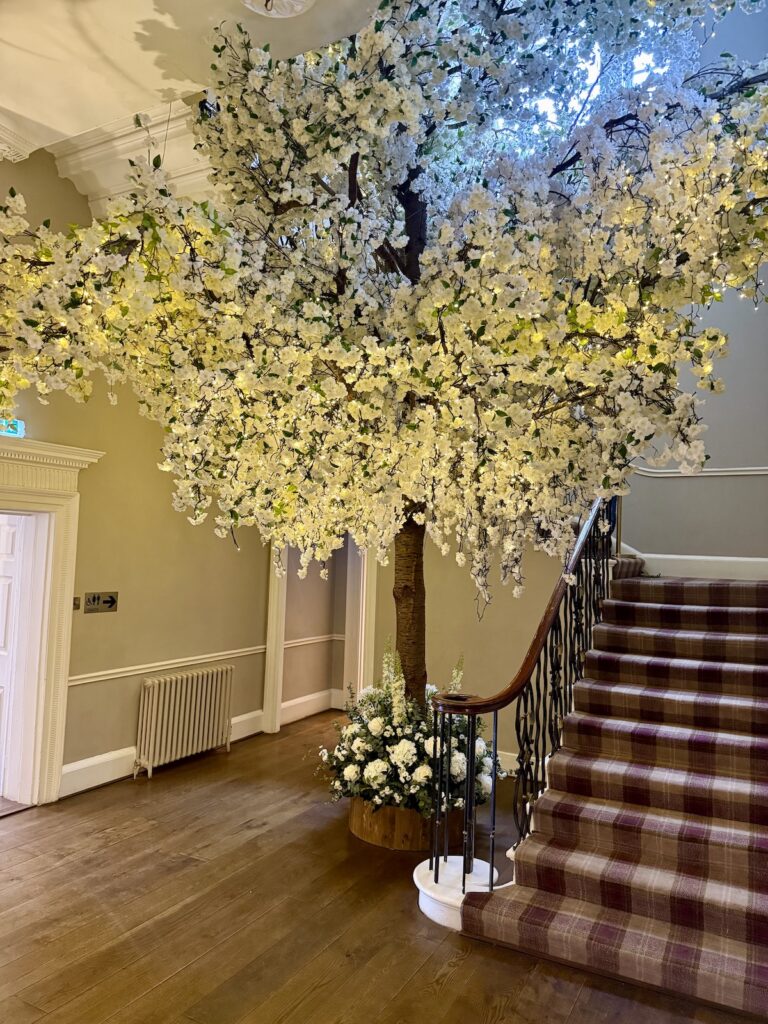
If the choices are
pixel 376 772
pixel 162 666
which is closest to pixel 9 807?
pixel 162 666

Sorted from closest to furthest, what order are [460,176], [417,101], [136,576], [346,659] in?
1. [417,101]
2. [460,176]
3. [136,576]
4. [346,659]

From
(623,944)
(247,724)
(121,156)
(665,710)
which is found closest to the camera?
(623,944)

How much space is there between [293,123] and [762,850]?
3.56 m

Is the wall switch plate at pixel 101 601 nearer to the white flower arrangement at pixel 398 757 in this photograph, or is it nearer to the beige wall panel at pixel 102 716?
the beige wall panel at pixel 102 716

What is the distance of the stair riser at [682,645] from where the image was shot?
4.14m

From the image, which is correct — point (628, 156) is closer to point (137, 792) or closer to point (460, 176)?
point (460, 176)

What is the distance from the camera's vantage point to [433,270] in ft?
8.42

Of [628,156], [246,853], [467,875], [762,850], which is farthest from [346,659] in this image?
[628,156]

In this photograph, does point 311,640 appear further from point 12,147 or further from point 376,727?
point 12,147

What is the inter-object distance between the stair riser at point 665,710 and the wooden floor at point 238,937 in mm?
1398

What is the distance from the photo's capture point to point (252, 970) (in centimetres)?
281

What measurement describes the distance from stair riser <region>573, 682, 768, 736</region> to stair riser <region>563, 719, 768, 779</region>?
13 centimetres

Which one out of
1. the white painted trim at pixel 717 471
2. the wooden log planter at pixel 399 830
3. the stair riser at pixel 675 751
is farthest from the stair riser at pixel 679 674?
the white painted trim at pixel 717 471

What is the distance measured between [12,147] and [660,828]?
15.2ft
